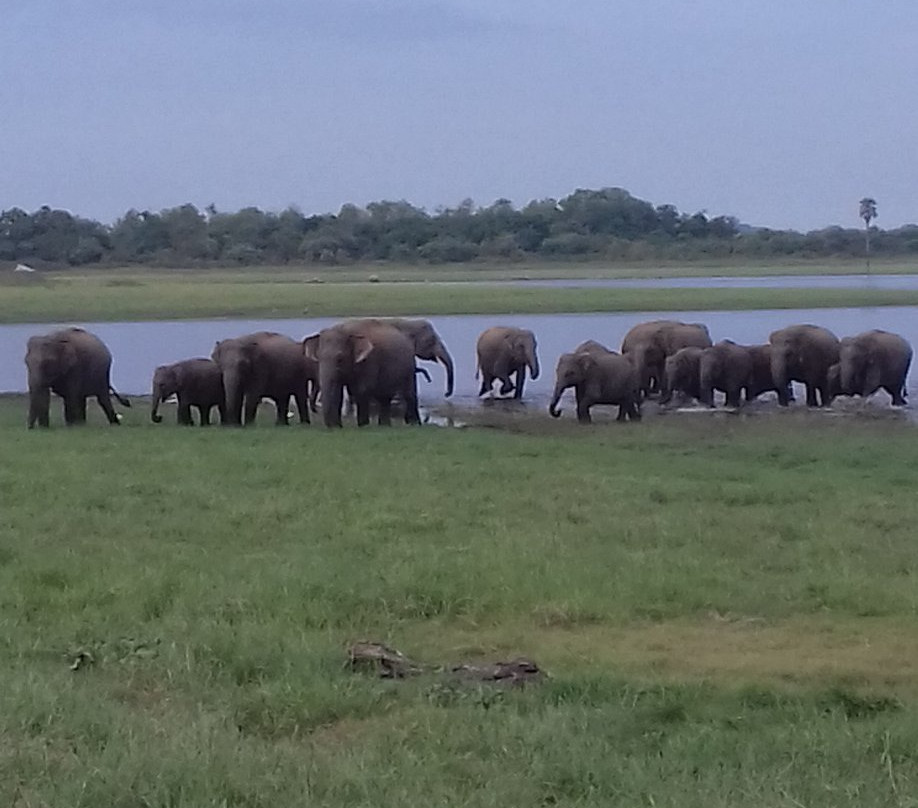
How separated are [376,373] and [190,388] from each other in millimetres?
2391

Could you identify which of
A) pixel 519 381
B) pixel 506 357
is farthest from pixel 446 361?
pixel 519 381

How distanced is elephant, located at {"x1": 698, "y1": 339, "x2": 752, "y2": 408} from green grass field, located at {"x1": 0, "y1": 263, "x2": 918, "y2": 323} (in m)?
25.1

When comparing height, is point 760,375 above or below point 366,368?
below

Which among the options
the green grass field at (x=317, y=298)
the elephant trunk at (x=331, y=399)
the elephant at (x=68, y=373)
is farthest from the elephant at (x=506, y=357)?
the green grass field at (x=317, y=298)

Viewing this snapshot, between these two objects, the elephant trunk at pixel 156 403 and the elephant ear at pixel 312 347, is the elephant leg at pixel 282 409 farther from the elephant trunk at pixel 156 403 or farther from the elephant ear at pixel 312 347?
the elephant trunk at pixel 156 403

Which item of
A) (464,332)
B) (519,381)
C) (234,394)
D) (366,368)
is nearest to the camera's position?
(234,394)

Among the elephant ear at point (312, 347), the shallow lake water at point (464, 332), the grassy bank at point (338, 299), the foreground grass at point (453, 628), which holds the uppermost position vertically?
the elephant ear at point (312, 347)

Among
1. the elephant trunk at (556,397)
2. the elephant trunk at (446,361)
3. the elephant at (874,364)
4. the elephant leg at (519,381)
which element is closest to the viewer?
the elephant trunk at (556,397)

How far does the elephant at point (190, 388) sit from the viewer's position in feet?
69.9

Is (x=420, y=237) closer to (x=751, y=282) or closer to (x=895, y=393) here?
(x=751, y=282)

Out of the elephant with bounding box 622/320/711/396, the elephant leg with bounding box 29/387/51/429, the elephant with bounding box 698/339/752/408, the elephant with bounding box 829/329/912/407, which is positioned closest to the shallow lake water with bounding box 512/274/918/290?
the elephant with bounding box 622/320/711/396

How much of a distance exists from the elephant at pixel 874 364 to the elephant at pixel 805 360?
0.41 meters

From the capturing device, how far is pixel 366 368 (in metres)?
21.9

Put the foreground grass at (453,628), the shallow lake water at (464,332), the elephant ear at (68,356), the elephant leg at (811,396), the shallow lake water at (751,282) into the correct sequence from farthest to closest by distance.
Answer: the shallow lake water at (751,282), the shallow lake water at (464,332), the elephant leg at (811,396), the elephant ear at (68,356), the foreground grass at (453,628)
